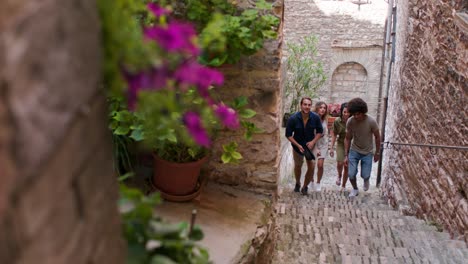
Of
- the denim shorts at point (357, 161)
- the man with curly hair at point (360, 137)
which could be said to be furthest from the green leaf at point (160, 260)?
the denim shorts at point (357, 161)

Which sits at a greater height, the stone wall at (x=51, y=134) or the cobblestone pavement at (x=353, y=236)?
the stone wall at (x=51, y=134)

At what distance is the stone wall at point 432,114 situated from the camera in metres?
4.80

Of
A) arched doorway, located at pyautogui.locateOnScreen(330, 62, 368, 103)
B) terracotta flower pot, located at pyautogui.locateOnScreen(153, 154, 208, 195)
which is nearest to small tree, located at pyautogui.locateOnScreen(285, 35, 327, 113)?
arched doorway, located at pyautogui.locateOnScreen(330, 62, 368, 103)

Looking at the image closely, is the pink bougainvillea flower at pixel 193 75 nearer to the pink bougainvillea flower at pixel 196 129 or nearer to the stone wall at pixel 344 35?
the pink bougainvillea flower at pixel 196 129

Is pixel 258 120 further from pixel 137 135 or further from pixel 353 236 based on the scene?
pixel 353 236

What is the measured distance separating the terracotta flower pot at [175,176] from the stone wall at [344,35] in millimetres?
10898

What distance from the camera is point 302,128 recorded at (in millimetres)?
6363

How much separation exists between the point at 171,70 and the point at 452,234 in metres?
4.27

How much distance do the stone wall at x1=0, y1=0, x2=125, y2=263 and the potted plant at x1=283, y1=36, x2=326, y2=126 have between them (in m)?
12.2

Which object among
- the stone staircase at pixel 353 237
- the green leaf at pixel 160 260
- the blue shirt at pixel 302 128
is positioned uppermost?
the green leaf at pixel 160 260

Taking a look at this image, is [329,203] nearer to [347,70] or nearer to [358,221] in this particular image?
[358,221]

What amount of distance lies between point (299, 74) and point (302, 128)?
298 inches

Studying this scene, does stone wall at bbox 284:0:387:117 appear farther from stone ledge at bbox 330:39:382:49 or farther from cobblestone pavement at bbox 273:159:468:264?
cobblestone pavement at bbox 273:159:468:264

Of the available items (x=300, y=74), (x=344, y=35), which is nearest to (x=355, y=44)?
(x=344, y=35)
